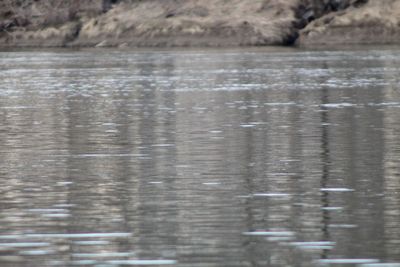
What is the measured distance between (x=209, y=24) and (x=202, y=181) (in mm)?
88219

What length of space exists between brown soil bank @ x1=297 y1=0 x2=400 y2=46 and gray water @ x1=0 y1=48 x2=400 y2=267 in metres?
62.1

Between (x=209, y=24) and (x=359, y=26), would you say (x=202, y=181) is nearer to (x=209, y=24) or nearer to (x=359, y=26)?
(x=359, y=26)

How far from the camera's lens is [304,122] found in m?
26.9

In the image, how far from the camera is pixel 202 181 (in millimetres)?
17000

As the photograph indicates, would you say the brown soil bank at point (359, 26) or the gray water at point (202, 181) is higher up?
the gray water at point (202, 181)

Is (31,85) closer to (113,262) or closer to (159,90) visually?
(159,90)

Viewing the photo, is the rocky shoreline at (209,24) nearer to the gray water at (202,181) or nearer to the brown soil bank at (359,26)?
the brown soil bank at (359,26)

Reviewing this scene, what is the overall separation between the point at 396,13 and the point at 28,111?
2750 inches

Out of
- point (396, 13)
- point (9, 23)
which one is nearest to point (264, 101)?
point (396, 13)

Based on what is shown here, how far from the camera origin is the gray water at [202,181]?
12.1 metres

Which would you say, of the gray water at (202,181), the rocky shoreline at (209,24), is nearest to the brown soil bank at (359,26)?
the rocky shoreline at (209,24)

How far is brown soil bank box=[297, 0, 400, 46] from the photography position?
97562 millimetres

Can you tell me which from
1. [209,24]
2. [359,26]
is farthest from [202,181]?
[209,24]

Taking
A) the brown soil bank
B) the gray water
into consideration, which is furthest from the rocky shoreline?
the gray water
